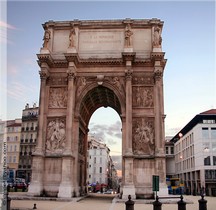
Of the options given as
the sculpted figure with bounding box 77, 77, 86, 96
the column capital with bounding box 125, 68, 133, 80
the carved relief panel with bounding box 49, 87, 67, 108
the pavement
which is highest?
the column capital with bounding box 125, 68, 133, 80

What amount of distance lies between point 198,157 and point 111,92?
94.2 ft

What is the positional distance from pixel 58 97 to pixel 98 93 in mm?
4405

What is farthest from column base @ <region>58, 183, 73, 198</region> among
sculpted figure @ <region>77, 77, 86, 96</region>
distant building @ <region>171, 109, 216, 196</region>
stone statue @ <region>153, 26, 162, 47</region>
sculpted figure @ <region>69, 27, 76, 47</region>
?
distant building @ <region>171, 109, 216, 196</region>

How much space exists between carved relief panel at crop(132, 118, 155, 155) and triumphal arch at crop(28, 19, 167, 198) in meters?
0.08

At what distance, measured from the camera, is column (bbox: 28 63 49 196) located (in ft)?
79.5

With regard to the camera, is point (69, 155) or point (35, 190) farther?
point (69, 155)

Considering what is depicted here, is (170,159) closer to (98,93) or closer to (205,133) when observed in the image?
(205,133)

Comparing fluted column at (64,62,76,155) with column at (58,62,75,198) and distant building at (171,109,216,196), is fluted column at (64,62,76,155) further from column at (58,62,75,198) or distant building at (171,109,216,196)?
distant building at (171,109,216,196)

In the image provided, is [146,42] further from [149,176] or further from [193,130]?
[193,130]

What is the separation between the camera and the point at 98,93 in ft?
97.7

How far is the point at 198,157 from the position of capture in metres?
50.8

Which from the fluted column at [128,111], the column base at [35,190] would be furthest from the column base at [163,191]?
the column base at [35,190]

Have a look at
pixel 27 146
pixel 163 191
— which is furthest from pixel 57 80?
pixel 27 146

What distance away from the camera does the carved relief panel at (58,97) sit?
88.2 feet
